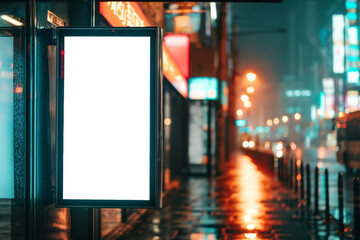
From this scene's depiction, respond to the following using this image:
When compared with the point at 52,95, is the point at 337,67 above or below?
above

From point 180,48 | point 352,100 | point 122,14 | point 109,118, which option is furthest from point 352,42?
point 109,118

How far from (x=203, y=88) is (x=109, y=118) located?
19.1 meters

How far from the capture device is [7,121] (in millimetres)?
5254

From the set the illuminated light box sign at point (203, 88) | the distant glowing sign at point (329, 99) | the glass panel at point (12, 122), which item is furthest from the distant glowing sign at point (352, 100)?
the glass panel at point (12, 122)

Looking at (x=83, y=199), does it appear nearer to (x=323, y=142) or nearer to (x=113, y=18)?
(x=113, y=18)

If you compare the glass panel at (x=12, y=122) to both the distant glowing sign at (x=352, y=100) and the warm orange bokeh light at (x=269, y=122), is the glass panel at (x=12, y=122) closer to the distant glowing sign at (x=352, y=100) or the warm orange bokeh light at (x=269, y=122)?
the distant glowing sign at (x=352, y=100)

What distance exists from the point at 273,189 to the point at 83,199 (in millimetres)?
14112

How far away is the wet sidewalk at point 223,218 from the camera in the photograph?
9.43 metres

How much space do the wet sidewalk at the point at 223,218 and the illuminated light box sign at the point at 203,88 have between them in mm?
7151

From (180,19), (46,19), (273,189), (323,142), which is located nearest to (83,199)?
(46,19)

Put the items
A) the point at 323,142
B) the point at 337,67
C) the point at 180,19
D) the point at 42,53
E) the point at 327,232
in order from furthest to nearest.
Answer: the point at 323,142
the point at 337,67
the point at 180,19
the point at 327,232
the point at 42,53

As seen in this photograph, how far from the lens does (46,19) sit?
5.77 metres

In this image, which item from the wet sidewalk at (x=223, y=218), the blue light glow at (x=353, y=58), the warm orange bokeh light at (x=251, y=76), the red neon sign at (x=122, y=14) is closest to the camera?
the red neon sign at (x=122, y=14)

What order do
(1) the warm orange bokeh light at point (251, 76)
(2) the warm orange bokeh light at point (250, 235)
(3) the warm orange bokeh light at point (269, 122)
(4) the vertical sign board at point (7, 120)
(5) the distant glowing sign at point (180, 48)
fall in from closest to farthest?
(4) the vertical sign board at point (7, 120), (2) the warm orange bokeh light at point (250, 235), (5) the distant glowing sign at point (180, 48), (1) the warm orange bokeh light at point (251, 76), (3) the warm orange bokeh light at point (269, 122)
